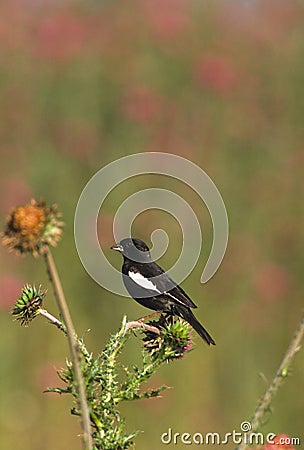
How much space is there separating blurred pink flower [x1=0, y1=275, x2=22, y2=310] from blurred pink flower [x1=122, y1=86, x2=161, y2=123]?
1.86 m

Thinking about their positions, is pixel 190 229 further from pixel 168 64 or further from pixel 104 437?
pixel 104 437

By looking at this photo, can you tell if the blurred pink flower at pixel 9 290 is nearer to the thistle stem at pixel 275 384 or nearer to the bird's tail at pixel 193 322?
the bird's tail at pixel 193 322

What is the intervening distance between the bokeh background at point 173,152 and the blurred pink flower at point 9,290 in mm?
24

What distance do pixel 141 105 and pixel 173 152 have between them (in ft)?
1.66

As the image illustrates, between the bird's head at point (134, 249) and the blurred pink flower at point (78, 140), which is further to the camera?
the blurred pink flower at point (78, 140)

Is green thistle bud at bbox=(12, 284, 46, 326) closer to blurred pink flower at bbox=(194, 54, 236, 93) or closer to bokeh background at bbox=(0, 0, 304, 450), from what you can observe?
bokeh background at bbox=(0, 0, 304, 450)

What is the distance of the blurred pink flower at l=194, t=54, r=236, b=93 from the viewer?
6934 mm

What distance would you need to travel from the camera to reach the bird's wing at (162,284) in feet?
7.88

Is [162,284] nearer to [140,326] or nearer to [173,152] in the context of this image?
[140,326]

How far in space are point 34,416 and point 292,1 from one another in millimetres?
4920

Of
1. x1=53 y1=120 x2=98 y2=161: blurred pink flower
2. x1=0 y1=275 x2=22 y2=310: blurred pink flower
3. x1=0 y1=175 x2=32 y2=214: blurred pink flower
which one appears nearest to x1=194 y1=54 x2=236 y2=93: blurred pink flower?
x1=53 y1=120 x2=98 y2=161: blurred pink flower

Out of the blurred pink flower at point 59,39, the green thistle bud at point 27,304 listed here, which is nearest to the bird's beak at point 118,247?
the green thistle bud at point 27,304

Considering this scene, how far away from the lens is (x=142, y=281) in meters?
2.46

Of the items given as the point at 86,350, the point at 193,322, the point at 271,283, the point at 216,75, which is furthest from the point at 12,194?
the point at 86,350
